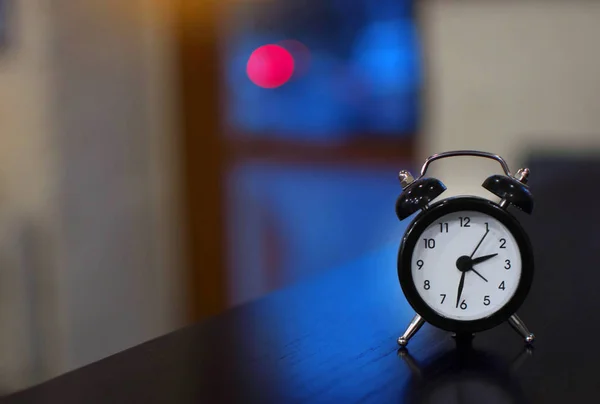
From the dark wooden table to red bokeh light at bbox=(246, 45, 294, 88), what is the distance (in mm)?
2279

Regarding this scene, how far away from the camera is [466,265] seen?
2.72ft

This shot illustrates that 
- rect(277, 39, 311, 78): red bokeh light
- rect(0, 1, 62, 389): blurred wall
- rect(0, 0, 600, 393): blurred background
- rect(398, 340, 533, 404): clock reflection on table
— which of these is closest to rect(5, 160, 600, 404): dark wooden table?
rect(398, 340, 533, 404): clock reflection on table

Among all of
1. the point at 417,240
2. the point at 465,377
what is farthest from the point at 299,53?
the point at 465,377

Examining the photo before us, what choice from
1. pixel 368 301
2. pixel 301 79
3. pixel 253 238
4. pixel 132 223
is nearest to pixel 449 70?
pixel 301 79

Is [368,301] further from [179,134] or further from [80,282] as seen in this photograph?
[179,134]

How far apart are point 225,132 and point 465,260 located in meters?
2.64

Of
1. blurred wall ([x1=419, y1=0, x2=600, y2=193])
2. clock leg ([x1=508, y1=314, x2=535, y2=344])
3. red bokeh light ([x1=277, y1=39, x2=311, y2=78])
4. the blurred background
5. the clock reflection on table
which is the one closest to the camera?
the clock reflection on table

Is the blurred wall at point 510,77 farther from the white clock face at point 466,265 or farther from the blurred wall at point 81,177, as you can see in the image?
the white clock face at point 466,265

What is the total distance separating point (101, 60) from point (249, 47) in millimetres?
633

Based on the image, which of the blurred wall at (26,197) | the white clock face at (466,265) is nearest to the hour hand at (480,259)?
the white clock face at (466,265)

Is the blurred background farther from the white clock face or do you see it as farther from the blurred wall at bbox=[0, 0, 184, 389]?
the white clock face

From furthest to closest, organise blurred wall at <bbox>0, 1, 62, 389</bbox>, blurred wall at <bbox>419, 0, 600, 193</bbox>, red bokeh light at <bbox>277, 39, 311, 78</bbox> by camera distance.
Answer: red bokeh light at <bbox>277, 39, 311, 78</bbox>, blurred wall at <bbox>0, 1, 62, 389</bbox>, blurred wall at <bbox>419, 0, 600, 193</bbox>

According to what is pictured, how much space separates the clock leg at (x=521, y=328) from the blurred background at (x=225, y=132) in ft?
5.76

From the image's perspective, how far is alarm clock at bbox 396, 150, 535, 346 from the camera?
0.82m
